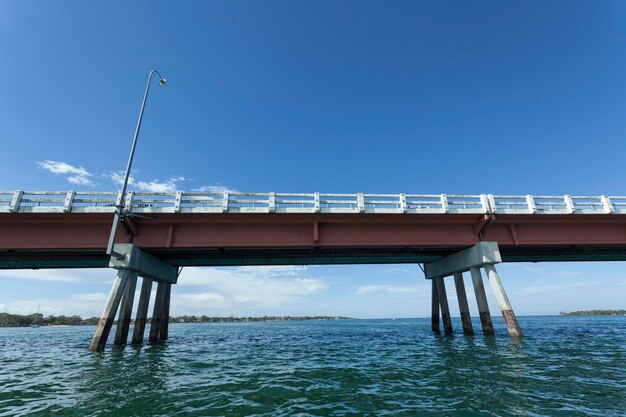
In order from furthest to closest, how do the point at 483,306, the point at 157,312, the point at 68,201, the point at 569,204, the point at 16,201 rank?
the point at 157,312, the point at 483,306, the point at 569,204, the point at 68,201, the point at 16,201

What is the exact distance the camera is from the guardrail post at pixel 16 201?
16.5m

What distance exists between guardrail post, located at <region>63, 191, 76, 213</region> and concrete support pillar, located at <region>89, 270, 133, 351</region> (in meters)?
4.57

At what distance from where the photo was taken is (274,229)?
19859 mm

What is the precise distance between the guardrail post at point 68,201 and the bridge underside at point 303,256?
5390 millimetres

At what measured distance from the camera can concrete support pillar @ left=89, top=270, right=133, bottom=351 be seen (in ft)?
55.0

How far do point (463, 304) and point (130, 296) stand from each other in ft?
79.3

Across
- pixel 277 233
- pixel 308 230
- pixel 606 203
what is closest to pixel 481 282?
pixel 606 203

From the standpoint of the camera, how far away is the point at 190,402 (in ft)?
23.3

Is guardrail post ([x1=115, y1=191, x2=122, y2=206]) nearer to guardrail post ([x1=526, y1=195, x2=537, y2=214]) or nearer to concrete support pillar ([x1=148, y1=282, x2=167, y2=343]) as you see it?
concrete support pillar ([x1=148, y1=282, x2=167, y2=343])

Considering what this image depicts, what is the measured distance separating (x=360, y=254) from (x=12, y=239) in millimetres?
23171

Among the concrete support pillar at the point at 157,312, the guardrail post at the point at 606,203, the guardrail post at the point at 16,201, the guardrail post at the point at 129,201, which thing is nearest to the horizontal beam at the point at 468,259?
the guardrail post at the point at 606,203

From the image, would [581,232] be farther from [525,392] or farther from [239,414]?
[239,414]

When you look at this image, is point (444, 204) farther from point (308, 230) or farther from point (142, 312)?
point (142, 312)

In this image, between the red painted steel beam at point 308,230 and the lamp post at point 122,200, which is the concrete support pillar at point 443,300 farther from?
the lamp post at point 122,200
